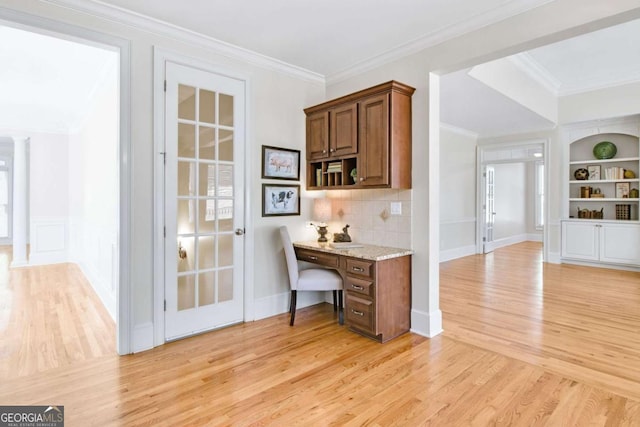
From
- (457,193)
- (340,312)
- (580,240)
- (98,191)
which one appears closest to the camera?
(340,312)

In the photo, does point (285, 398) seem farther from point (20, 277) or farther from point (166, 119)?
point (20, 277)

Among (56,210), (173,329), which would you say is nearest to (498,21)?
(173,329)

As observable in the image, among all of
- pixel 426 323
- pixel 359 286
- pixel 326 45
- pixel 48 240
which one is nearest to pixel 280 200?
pixel 359 286

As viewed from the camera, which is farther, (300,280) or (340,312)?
(340,312)

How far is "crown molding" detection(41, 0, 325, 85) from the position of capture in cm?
255

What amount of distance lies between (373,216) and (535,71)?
12.9 ft

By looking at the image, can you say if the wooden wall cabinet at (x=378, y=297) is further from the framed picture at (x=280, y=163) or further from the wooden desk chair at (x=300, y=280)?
the framed picture at (x=280, y=163)

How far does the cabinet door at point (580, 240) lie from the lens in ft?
20.6

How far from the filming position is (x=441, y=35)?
9.79ft

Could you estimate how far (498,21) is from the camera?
2658 millimetres

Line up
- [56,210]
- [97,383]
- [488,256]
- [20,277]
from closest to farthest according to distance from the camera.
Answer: [97,383] < [20,277] < [56,210] < [488,256]

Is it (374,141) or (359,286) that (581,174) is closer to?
(374,141)

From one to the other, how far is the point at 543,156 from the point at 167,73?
6.89 metres

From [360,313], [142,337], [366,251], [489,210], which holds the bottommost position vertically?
[142,337]
